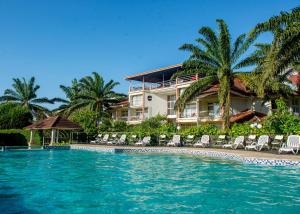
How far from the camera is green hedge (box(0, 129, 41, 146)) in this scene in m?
31.4

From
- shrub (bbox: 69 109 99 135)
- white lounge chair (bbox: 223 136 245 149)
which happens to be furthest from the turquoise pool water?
shrub (bbox: 69 109 99 135)

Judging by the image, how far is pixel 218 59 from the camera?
27594 millimetres

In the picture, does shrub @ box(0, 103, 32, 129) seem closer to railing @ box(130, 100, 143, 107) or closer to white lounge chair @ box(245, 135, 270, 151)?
railing @ box(130, 100, 143, 107)

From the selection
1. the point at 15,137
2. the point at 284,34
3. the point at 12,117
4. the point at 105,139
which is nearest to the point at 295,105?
the point at 105,139

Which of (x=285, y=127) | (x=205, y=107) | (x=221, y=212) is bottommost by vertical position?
(x=221, y=212)

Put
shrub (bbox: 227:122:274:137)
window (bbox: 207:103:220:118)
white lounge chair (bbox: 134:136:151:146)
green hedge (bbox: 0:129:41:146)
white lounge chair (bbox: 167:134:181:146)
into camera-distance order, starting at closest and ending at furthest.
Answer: shrub (bbox: 227:122:274:137) → white lounge chair (bbox: 167:134:181:146) → white lounge chair (bbox: 134:136:151:146) → green hedge (bbox: 0:129:41:146) → window (bbox: 207:103:220:118)

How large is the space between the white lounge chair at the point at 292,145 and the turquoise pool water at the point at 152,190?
3642 mm

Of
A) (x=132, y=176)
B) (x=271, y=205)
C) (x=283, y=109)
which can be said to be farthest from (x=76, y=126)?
(x=271, y=205)

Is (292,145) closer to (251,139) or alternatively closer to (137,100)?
(251,139)

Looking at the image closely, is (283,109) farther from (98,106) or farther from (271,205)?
(98,106)

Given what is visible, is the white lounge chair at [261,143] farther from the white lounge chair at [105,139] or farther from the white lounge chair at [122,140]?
the white lounge chair at [105,139]

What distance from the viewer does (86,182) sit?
11117mm

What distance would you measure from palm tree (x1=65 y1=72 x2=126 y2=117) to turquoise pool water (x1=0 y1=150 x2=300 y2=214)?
1177 inches

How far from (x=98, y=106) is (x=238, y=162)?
1210 inches
